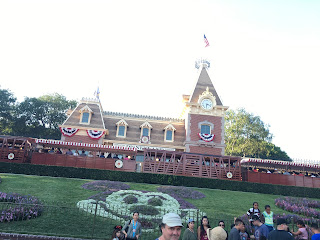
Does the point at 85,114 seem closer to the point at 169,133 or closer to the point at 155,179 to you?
the point at 169,133

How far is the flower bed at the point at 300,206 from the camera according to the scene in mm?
17406

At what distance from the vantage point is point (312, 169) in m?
29.6

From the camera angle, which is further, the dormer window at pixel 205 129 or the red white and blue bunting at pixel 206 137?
the dormer window at pixel 205 129

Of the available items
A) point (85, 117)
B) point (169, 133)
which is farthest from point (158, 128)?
point (85, 117)

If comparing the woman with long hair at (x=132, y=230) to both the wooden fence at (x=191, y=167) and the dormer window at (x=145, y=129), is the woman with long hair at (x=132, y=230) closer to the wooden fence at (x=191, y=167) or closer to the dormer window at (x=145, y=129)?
→ the wooden fence at (x=191, y=167)

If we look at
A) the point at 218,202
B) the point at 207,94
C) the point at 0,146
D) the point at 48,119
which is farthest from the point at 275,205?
the point at 48,119

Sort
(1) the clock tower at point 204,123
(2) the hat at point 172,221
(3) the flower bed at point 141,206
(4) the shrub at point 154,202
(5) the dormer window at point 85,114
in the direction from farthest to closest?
(5) the dormer window at point 85,114, (1) the clock tower at point 204,123, (4) the shrub at point 154,202, (3) the flower bed at point 141,206, (2) the hat at point 172,221

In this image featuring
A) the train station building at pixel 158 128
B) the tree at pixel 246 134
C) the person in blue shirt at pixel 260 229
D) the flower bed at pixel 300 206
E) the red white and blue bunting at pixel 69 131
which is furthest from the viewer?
the tree at pixel 246 134

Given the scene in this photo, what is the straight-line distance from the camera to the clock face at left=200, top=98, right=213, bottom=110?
3731cm

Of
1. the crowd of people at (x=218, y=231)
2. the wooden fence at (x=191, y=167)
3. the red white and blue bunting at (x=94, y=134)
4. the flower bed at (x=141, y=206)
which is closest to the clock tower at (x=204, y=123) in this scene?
the wooden fence at (x=191, y=167)

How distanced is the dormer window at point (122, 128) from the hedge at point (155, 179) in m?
13.7

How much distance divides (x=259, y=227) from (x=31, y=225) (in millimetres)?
9641

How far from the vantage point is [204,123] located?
36.6 metres

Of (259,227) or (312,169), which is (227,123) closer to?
(312,169)
